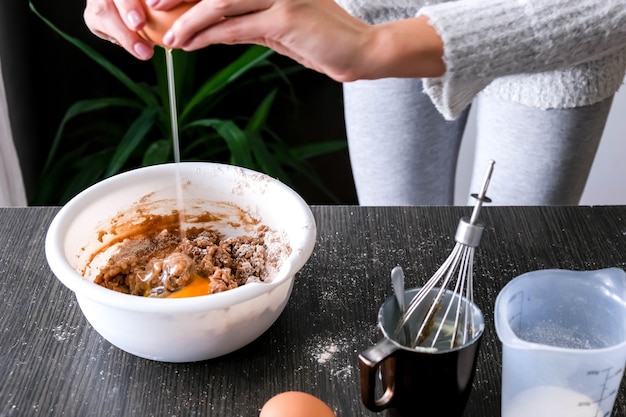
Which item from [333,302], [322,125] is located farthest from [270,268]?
[322,125]

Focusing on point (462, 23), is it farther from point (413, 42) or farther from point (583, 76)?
point (583, 76)

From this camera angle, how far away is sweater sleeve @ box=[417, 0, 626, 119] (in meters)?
0.98

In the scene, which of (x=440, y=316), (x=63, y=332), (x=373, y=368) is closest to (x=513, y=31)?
(x=440, y=316)

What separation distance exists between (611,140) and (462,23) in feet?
3.66

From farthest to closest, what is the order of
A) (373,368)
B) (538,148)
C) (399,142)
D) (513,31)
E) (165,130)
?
(165,130)
(399,142)
(538,148)
(513,31)
(373,368)

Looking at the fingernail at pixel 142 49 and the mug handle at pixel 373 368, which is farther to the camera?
the fingernail at pixel 142 49

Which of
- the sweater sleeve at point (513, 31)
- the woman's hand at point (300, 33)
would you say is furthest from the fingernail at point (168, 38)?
the sweater sleeve at point (513, 31)

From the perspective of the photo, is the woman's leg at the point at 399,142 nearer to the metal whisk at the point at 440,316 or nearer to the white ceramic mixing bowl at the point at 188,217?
the white ceramic mixing bowl at the point at 188,217

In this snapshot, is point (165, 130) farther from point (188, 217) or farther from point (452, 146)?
point (188, 217)

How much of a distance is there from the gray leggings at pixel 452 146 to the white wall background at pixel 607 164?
451 millimetres

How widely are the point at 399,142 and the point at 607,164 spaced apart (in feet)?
2.68

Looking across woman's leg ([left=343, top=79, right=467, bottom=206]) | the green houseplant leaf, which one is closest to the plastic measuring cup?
woman's leg ([left=343, top=79, right=467, bottom=206])

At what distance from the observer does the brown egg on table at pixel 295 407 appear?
714 millimetres

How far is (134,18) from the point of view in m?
0.86
